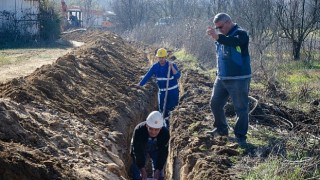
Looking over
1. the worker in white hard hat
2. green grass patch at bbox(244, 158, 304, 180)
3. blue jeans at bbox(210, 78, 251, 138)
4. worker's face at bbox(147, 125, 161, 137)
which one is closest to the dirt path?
the worker in white hard hat

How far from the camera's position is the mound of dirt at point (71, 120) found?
16.5 ft

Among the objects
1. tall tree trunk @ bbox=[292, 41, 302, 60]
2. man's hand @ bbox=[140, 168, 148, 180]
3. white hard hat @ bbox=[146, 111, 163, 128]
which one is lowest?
man's hand @ bbox=[140, 168, 148, 180]

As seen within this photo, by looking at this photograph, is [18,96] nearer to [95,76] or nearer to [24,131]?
[24,131]

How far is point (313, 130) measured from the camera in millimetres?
6984

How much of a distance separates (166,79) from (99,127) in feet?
7.24

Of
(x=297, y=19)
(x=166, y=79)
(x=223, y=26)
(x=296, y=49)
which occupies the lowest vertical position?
(x=166, y=79)

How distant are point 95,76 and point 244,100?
598 cm

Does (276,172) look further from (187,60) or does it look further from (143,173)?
(187,60)

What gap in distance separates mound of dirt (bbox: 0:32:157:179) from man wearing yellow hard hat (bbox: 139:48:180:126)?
75 centimetres

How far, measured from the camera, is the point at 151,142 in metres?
7.12

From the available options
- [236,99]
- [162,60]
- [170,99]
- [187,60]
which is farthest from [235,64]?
[187,60]

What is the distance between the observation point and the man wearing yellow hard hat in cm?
980

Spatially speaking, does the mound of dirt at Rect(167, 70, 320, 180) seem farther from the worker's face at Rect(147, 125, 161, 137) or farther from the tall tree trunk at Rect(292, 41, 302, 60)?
the tall tree trunk at Rect(292, 41, 302, 60)

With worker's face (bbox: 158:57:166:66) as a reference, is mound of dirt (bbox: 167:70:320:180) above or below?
below
